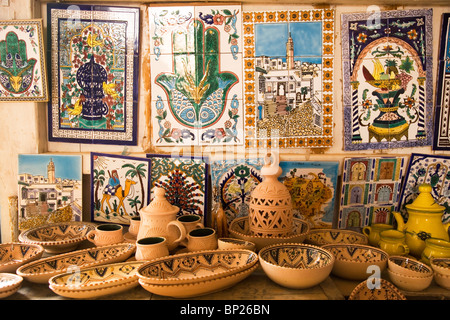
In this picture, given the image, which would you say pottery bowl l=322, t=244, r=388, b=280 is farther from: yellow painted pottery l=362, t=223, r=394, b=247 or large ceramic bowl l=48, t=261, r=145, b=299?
large ceramic bowl l=48, t=261, r=145, b=299

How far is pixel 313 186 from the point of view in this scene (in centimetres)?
219

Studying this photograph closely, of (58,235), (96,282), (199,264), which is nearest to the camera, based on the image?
(96,282)

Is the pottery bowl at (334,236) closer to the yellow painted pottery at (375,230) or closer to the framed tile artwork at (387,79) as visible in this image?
the yellow painted pottery at (375,230)

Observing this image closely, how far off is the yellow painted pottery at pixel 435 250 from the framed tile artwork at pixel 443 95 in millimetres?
688

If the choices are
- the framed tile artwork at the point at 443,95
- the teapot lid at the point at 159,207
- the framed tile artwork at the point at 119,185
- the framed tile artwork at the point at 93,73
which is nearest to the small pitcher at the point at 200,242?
the teapot lid at the point at 159,207

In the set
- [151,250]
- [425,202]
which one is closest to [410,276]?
[425,202]

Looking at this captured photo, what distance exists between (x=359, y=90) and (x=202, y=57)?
1026mm

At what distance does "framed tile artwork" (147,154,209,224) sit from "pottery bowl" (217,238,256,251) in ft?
1.54

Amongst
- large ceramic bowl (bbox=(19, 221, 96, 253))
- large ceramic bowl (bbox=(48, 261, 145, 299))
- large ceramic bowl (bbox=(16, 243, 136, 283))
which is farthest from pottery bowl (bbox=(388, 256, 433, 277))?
large ceramic bowl (bbox=(19, 221, 96, 253))

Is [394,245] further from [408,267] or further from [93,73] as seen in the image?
[93,73]

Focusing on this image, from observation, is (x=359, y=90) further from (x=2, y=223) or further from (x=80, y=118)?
(x=2, y=223)

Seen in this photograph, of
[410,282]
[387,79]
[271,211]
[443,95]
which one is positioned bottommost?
[410,282]

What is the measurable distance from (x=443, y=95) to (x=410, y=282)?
1282 mm

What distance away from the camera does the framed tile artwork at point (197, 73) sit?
84.7 inches
